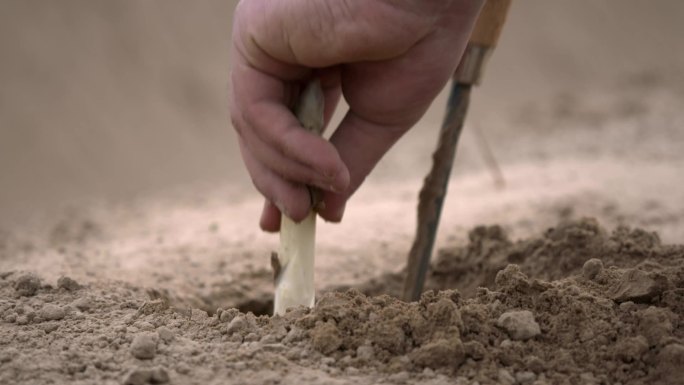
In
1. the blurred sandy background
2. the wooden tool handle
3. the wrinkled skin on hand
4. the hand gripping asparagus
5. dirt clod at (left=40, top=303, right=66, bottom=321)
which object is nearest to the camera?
the wrinkled skin on hand

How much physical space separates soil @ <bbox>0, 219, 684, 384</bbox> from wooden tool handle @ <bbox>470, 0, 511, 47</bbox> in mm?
654

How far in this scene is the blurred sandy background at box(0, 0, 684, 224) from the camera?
599 cm

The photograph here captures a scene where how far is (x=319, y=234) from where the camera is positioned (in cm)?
289

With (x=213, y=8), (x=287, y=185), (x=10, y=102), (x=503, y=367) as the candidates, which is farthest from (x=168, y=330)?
(x=213, y=8)

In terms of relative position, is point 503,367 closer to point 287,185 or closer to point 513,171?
point 287,185

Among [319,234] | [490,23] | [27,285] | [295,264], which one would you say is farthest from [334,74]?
[319,234]

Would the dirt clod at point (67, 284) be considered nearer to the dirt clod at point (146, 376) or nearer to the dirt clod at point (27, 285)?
the dirt clod at point (27, 285)

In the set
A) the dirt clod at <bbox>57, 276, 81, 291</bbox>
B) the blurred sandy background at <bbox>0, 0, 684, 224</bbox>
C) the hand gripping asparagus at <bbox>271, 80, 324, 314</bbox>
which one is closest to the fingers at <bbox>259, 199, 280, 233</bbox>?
the hand gripping asparagus at <bbox>271, 80, 324, 314</bbox>

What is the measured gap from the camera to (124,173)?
6.06 m

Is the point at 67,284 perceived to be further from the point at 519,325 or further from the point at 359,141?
the point at 519,325

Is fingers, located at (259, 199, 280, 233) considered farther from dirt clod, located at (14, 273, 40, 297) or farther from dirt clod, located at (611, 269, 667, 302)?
dirt clod, located at (611, 269, 667, 302)

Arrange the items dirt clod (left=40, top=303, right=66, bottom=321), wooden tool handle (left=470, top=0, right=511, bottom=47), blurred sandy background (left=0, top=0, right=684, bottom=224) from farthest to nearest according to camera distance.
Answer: blurred sandy background (left=0, top=0, right=684, bottom=224) → wooden tool handle (left=470, top=0, right=511, bottom=47) → dirt clod (left=40, top=303, right=66, bottom=321)

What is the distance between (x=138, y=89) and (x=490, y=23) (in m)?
4.98

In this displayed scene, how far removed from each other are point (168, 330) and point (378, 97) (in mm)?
580
